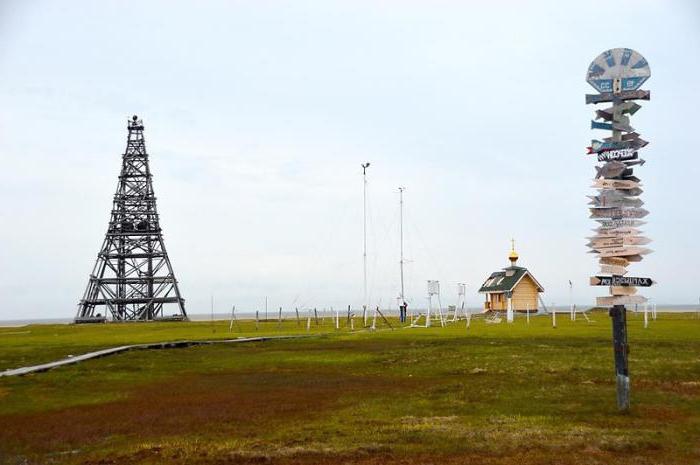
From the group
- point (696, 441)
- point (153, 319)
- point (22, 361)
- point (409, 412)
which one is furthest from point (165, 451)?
point (153, 319)

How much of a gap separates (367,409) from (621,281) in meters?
7.18

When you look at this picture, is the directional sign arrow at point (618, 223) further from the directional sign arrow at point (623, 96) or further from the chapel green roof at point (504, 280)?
the chapel green roof at point (504, 280)

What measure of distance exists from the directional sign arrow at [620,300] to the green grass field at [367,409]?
256 centimetres

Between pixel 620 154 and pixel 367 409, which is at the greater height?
pixel 620 154

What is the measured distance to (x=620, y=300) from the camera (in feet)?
59.8

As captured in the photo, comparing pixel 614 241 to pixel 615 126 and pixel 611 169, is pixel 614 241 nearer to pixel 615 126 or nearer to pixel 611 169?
pixel 611 169

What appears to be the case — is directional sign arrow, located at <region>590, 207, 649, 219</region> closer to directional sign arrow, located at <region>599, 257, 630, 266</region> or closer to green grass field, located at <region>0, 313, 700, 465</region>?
directional sign arrow, located at <region>599, 257, 630, 266</region>

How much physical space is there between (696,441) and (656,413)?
311cm

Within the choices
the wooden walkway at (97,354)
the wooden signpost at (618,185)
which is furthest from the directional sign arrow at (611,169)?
the wooden walkway at (97,354)

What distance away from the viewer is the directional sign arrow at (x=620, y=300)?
18156 millimetres

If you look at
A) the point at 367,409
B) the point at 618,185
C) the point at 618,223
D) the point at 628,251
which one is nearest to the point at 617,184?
the point at 618,185

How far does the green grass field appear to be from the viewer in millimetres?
14031

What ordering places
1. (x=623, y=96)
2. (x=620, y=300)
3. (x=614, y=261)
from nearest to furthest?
(x=620, y=300) < (x=614, y=261) < (x=623, y=96)

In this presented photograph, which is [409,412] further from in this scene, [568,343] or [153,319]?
[153,319]
